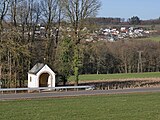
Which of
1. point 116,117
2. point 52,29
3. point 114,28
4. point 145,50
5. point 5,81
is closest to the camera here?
point 116,117

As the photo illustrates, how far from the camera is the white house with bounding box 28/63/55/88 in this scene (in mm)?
43469

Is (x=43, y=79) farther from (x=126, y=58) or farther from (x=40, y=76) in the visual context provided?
(x=126, y=58)

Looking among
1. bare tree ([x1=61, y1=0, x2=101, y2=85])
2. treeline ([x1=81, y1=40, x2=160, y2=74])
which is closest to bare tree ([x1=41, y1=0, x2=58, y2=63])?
bare tree ([x1=61, y1=0, x2=101, y2=85])

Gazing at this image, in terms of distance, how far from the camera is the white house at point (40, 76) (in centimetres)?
4347

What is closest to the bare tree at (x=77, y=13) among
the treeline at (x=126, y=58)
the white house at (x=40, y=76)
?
the white house at (x=40, y=76)

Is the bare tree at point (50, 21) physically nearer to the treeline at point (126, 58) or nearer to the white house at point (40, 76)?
the white house at point (40, 76)

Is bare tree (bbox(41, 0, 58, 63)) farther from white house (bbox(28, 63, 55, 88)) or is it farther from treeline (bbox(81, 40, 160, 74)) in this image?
treeline (bbox(81, 40, 160, 74))

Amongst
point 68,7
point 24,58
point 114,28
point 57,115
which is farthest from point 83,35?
point 114,28

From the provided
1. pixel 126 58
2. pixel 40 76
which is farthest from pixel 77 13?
pixel 126 58

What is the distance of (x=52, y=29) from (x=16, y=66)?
1129cm

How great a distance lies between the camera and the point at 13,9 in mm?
47375

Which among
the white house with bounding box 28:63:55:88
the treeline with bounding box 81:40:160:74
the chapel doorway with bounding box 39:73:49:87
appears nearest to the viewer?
the white house with bounding box 28:63:55:88

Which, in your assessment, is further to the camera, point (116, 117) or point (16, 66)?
point (16, 66)

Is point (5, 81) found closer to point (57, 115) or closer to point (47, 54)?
point (47, 54)
